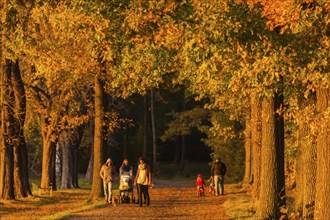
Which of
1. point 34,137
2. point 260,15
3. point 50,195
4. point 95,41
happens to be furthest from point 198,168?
point 260,15

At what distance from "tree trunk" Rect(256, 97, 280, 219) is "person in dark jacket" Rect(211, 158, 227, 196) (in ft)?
43.3

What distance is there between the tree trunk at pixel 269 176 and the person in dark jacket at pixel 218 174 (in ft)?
43.3

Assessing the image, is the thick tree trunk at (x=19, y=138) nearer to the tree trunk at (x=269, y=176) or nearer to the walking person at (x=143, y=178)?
the walking person at (x=143, y=178)

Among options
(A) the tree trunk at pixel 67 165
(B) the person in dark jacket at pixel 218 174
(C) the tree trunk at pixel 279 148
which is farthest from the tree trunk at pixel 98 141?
(C) the tree trunk at pixel 279 148

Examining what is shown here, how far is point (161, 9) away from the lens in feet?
76.6

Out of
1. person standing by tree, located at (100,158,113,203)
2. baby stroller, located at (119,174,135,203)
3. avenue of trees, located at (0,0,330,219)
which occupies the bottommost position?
baby stroller, located at (119,174,135,203)

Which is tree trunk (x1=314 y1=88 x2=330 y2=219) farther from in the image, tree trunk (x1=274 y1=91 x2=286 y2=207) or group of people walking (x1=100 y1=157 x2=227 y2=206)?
group of people walking (x1=100 y1=157 x2=227 y2=206)

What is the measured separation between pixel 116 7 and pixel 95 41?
6.71 ft

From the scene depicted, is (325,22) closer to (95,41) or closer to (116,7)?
(116,7)

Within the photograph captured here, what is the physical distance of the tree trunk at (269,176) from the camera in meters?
25.3

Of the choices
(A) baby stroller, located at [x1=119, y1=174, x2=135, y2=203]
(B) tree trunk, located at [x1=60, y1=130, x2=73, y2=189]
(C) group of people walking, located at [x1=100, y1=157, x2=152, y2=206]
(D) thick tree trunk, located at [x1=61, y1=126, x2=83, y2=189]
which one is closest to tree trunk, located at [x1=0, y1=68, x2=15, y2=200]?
(C) group of people walking, located at [x1=100, y1=157, x2=152, y2=206]

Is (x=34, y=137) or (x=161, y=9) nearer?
(x=161, y=9)

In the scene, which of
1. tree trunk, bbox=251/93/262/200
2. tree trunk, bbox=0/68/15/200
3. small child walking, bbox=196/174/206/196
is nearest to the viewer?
tree trunk, bbox=251/93/262/200

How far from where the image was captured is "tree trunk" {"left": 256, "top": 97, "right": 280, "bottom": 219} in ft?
82.9
